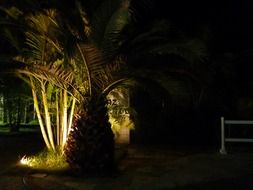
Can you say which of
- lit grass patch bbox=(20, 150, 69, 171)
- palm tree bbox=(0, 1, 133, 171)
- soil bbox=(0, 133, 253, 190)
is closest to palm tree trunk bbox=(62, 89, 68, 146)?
lit grass patch bbox=(20, 150, 69, 171)

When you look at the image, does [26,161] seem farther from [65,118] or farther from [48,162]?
[65,118]

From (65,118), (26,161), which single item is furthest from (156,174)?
(26,161)

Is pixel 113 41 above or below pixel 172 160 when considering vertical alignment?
above

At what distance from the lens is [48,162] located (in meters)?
11.0

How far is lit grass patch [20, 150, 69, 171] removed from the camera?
34.8ft

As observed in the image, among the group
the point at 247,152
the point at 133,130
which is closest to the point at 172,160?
the point at 247,152

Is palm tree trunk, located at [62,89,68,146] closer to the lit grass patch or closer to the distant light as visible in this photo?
the lit grass patch

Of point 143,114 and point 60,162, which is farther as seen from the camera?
point 143,114

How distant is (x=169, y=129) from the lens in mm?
16703

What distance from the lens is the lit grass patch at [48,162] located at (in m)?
10.6

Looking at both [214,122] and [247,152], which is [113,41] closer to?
[247,152]

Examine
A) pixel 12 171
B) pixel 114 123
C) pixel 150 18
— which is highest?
pixel 150 18

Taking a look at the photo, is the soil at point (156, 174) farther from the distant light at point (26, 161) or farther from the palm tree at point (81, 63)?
the palm tree at point (81, 63)

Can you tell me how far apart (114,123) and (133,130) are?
5.64 feet
